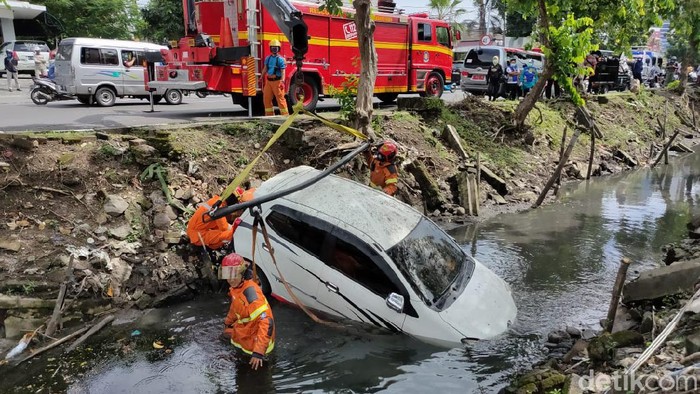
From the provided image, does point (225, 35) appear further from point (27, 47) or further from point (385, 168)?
point (27, 47)

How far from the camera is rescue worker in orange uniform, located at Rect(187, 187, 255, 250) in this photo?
24.4ft

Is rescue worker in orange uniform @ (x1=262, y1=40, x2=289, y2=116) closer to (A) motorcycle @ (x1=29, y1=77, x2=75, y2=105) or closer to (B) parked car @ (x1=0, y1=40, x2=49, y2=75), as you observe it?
(A) motorcycle @ (x1=29, y1=77, x2=75, y2=105)

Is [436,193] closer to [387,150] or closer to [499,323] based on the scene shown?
[387,150]

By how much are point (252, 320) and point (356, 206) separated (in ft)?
6.50

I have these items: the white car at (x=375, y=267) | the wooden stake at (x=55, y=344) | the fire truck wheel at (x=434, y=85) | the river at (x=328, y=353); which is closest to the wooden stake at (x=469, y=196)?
the river at (x=328, y=353)

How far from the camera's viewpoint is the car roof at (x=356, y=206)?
641cm

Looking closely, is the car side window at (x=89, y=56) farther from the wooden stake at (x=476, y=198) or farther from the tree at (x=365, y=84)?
the wooden stake at (x=476, y=198)

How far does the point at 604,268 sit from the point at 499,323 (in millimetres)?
3893

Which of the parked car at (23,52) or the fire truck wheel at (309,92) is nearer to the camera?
the fire truck wheel at (309,92)

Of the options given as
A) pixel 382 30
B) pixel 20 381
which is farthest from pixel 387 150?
pixel 382 30

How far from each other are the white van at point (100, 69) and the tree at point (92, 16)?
15.5 m

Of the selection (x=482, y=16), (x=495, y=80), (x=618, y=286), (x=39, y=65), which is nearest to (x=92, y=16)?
(x=39, y=65)

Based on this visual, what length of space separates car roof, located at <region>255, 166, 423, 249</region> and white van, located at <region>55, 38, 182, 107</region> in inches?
444

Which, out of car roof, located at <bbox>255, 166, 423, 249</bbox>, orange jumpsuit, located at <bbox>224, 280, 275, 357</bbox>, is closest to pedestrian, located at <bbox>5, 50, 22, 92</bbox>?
car roof, located at <bbox>255, 166, 423, 249</bbox>
